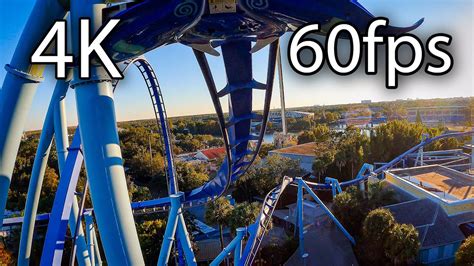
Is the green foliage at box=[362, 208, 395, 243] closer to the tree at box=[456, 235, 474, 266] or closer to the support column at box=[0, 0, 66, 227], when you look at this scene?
the tree at box=[456, 235, 474, 266]

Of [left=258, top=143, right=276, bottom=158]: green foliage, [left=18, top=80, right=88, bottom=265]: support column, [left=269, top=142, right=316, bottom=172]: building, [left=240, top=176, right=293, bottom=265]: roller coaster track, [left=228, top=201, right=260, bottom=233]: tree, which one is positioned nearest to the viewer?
[left=18, top=80, right=88, bottom=265]: support column

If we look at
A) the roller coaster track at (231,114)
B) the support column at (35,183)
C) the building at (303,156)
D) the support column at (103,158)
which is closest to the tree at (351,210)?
the roller coaster track at (231,114)

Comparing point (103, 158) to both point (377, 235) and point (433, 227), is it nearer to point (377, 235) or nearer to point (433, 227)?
point (377, 235)

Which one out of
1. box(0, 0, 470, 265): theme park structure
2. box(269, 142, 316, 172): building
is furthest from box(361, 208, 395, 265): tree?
box(269, 142, 316, 172): building

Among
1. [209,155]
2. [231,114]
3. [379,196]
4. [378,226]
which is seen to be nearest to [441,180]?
[379,196]

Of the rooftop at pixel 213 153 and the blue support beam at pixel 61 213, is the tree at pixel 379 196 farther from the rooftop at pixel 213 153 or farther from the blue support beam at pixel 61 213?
the rooftop at pixel 213 153

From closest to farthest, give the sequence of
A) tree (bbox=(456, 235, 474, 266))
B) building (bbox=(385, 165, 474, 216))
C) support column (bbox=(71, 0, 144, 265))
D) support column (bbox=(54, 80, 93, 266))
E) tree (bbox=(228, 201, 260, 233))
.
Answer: support column (bbox=(71, 0, 144, 265)), support column (bbox=(54, 80, 93, 266)), tree (bbox=(456, 235, 474, 266)), tree (bbox=(228, 201, 260, 233)), building (bbox=(385, 165, 474, 216))
